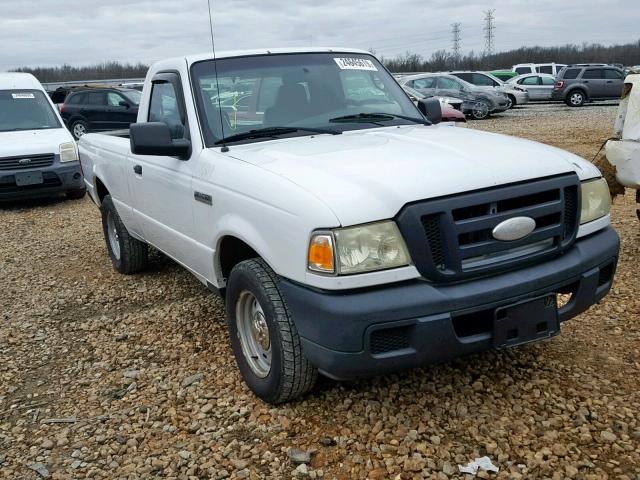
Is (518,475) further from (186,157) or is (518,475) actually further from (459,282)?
(186,157)

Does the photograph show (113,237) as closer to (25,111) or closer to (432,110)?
(432,110)

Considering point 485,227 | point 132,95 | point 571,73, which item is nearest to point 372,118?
point 485,227

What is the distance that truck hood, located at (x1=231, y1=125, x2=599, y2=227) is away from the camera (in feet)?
8.90

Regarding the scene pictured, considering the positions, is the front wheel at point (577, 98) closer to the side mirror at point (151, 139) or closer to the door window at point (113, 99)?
the door window at point (113, 99)

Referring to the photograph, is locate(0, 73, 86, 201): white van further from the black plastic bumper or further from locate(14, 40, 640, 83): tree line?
locate(14, 40, 640, 83): tree line

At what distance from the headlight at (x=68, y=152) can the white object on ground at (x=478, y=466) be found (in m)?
9.09

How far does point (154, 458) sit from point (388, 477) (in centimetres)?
112

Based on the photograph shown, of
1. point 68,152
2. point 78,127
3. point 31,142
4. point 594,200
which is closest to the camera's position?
point 594,200

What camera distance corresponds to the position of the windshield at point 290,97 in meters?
3.88

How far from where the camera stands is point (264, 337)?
3.32m

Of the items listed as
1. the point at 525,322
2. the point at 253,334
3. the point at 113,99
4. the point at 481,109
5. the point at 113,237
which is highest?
the point at 113,99

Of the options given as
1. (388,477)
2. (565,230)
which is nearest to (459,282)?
(565,230)

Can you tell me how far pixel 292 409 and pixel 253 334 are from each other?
0.46 meters

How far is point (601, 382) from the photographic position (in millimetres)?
3385
